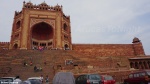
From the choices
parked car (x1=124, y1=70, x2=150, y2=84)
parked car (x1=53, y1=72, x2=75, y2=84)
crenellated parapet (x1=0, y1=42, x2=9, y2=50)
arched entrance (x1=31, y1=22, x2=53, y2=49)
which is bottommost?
parked car (x1=124, y1=70, x2=150, y2=84)

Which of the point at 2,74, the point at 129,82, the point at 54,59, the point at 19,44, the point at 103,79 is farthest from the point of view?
the point at 19,44

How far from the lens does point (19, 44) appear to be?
3641 cm

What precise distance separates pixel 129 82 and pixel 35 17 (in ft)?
97.9

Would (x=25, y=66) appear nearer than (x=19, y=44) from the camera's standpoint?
Yes

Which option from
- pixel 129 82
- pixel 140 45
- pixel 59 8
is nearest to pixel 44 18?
pixel 59 8

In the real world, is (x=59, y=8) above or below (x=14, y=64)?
above

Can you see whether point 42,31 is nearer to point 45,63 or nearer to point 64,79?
point 45,63

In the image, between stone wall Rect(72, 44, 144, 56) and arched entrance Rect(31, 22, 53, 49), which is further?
arched entrance Rect(31, 22, 53, 49)

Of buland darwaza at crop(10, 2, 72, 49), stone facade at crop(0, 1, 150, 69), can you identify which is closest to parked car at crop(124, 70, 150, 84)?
stone facade at crop(0, 1, 150, 69)

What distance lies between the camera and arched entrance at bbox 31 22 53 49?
40.5 meters

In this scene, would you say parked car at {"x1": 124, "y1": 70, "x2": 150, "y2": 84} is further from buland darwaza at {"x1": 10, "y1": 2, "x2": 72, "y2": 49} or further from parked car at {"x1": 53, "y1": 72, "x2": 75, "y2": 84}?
buland darwaza at {"x1": 10, "y1": 2, "x2": 72, "y2": 49}

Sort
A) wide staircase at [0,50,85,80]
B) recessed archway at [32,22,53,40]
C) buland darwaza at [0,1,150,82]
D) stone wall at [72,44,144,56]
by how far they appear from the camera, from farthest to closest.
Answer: recessed archway at [32,22,53,40], stone wall at [72,44,144,56], buland darwaza at [0,1,150,82], wide staircase at [0,50,85,80]

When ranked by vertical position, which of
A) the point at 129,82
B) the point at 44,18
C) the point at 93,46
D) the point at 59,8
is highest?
the point at 59,8

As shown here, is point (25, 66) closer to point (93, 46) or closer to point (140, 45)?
point (93, 46)
